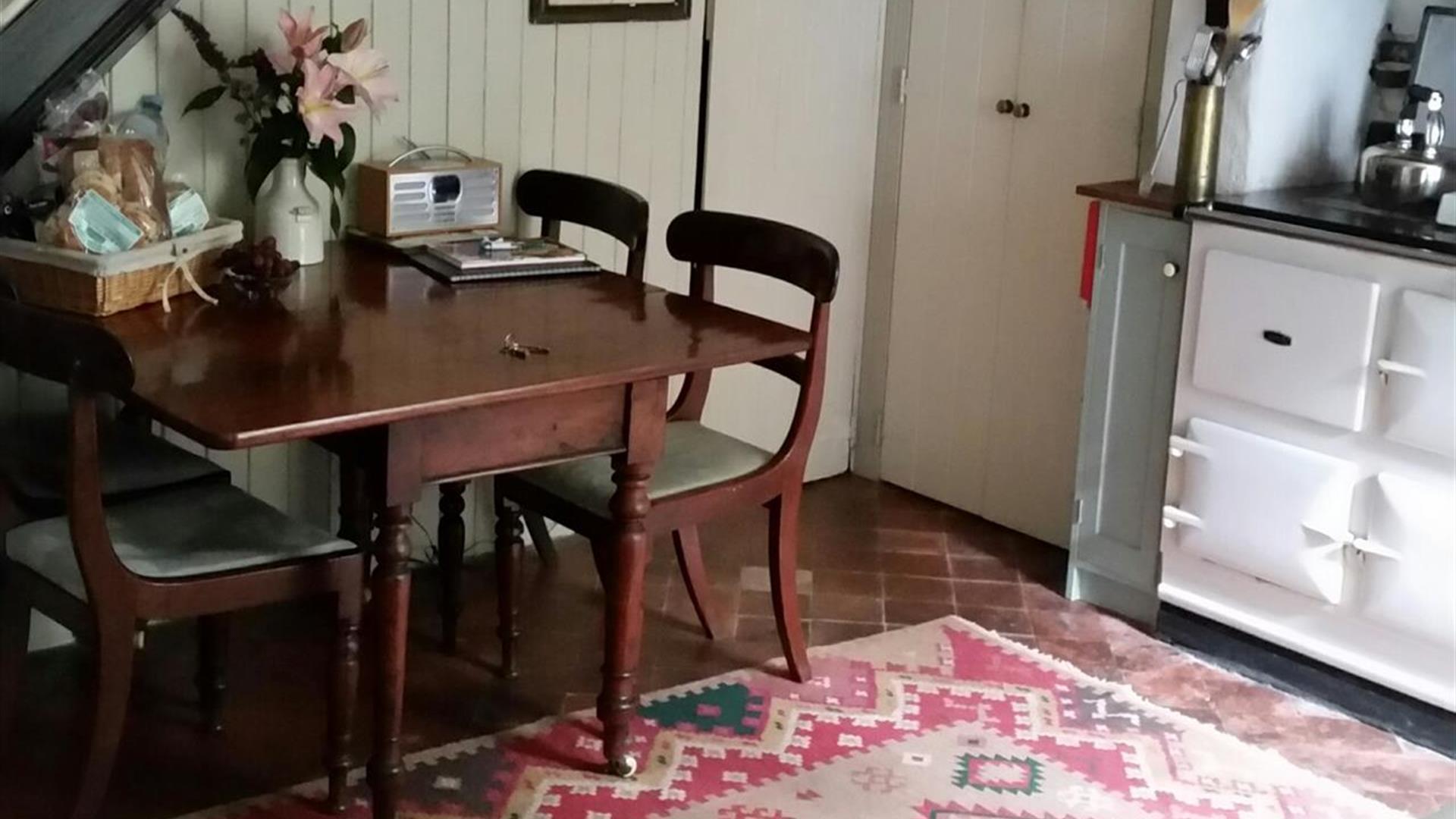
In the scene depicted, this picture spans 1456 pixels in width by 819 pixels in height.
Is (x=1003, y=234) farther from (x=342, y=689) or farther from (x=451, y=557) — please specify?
(x=342, y=689)

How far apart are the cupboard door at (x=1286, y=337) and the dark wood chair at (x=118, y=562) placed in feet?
5.82

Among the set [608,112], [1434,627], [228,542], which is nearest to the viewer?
[228,542]

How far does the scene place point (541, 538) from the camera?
3699 mm

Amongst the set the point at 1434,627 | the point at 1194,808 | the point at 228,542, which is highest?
the point at 228,542

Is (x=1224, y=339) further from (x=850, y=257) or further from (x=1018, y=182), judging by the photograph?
(x=850, y=257)

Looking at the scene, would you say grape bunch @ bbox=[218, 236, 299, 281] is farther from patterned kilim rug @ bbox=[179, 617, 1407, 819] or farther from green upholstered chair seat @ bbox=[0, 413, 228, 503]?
patterned kilim rug @ bbox=[179, 617, 1407, 819]

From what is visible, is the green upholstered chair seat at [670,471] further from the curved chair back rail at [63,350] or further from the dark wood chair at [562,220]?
the curved chair back rail at [63,350]

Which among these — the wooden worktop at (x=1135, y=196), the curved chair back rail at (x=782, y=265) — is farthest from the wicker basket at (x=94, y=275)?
the wooden worktop at (x=1135, y=196)

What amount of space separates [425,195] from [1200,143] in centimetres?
159

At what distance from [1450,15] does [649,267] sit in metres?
1.84

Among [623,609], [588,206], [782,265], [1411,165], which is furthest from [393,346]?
[1411,165]

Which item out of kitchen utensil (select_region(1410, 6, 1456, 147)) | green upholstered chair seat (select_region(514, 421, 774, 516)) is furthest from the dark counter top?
green upholstered chair seat (select_region(514, 421, 774, 516))

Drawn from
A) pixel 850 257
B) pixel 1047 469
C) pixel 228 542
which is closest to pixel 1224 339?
pixel 1047 469

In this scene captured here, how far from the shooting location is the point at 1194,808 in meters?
2.82
